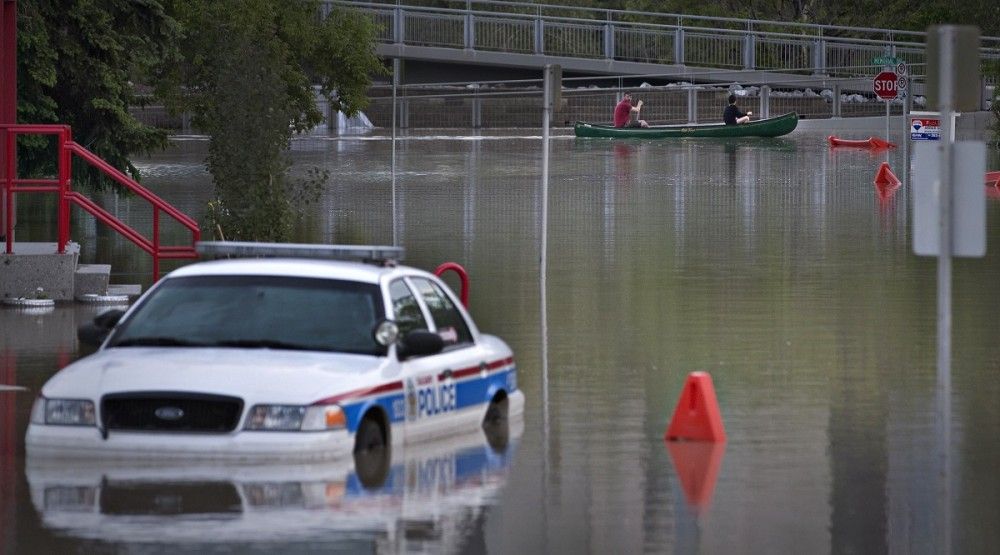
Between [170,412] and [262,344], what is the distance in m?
0.96

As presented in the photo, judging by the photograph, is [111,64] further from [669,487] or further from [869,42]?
[869,42]

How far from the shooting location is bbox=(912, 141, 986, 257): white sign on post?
10.5m

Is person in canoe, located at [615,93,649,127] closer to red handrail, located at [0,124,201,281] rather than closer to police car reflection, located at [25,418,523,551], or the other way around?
red handrail, located at [0,124,201,281]

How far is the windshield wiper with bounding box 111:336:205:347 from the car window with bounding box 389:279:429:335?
1176mm

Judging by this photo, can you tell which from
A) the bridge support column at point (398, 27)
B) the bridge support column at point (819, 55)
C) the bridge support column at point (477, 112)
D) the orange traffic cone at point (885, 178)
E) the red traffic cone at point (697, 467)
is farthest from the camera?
the bridge support column at point (477, 112)

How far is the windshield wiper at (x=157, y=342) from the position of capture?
12.5m

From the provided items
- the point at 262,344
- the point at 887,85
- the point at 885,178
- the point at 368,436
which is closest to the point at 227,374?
the point at 262,344

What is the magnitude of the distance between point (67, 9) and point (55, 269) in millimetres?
9172

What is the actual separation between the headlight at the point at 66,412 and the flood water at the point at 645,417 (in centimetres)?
28

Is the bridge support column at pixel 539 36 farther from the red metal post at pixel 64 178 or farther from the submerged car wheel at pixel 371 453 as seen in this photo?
the submerged car wheel at pixel 371 453

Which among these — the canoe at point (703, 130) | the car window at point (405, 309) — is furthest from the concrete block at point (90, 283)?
the canoe at point (703, 130)

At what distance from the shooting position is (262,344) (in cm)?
1243

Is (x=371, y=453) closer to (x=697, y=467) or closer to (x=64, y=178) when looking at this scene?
(x=697, y=467)

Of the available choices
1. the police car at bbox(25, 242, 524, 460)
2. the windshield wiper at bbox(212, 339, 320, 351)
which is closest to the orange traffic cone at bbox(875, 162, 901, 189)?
the police car at bbox(25, 242, 524, 460)
